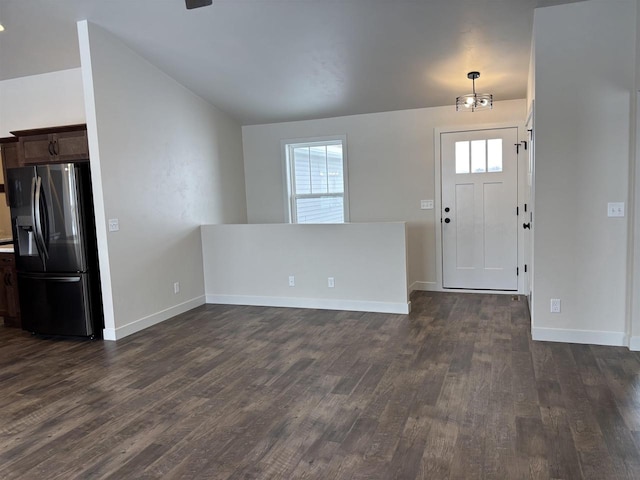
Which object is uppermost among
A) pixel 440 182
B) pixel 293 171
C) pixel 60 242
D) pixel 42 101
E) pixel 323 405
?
pixel 42 101

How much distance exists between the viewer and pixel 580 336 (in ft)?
12.6

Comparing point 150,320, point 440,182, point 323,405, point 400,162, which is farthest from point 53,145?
point 440,182

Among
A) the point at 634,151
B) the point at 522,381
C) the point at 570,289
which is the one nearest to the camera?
the point at 522,381

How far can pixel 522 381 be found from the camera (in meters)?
3.15

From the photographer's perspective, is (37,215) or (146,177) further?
(146,177)

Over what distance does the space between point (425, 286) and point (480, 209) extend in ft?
3.97

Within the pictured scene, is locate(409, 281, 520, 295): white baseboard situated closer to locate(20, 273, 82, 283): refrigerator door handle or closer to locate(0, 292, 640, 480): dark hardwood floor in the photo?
locate(0, 292, 640, 480): dark hardwood floor

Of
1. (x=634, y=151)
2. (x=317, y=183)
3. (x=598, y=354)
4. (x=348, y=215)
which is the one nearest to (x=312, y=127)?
(x=317, y=183)

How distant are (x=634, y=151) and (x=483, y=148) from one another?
2274mm

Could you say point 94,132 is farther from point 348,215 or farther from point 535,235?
point 535,235

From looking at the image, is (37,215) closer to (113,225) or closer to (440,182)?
(113,225)

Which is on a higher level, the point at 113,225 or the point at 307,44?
the point at 307,44

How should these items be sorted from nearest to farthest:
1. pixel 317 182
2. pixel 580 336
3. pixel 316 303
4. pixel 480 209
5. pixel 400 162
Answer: pixel 580 336 → pixel 316 303 → pixel 480 209 → pixel 400 162 → pixel 317 182

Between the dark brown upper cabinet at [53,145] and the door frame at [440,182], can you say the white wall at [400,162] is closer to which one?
the door frame at [440,182]
